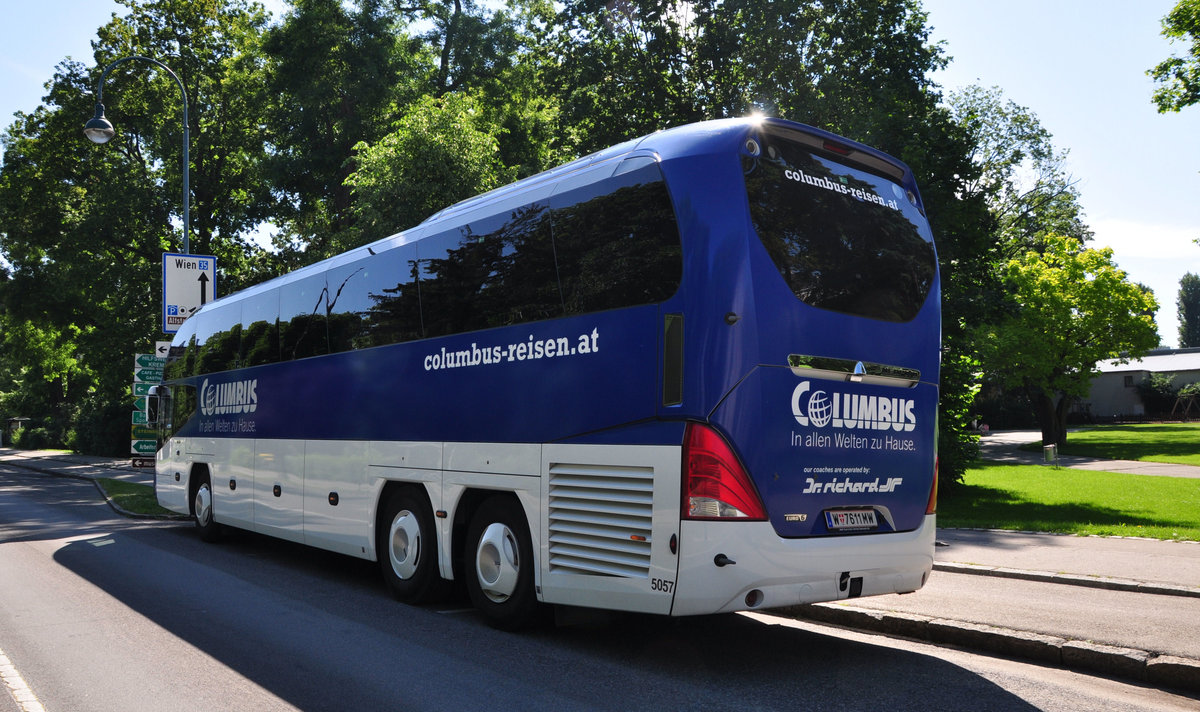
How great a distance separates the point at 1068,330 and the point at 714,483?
40.2 m

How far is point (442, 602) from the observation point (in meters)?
8.87

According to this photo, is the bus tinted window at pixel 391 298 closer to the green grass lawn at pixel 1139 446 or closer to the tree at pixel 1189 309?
the green grass lawn at pixel 1139 446

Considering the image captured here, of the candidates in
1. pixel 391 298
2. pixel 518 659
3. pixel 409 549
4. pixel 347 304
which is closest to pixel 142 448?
pixel 347 304

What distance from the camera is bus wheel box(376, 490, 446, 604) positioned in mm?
8523

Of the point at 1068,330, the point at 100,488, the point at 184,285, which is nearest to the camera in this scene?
the point at 184,285

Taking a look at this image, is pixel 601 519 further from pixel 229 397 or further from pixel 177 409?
pixel 177 409

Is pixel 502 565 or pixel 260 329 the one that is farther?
pixel 260 329

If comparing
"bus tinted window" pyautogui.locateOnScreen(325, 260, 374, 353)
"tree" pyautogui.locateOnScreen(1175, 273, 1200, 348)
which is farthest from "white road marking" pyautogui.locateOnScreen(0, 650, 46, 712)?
"tree" pyautogui.locateOnScreen(1175, 273, 1200, 348)

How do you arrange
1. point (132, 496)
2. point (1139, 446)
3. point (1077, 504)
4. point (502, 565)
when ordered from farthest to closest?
point (1139, 446), point (132, 496), point (1077, 504), point (502, 565)

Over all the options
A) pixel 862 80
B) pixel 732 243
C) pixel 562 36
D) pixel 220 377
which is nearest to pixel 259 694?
pixel 732 243

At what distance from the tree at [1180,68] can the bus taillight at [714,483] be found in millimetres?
20006

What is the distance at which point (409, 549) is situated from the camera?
876 cm

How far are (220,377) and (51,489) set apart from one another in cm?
1616

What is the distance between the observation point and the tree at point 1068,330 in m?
39.6
